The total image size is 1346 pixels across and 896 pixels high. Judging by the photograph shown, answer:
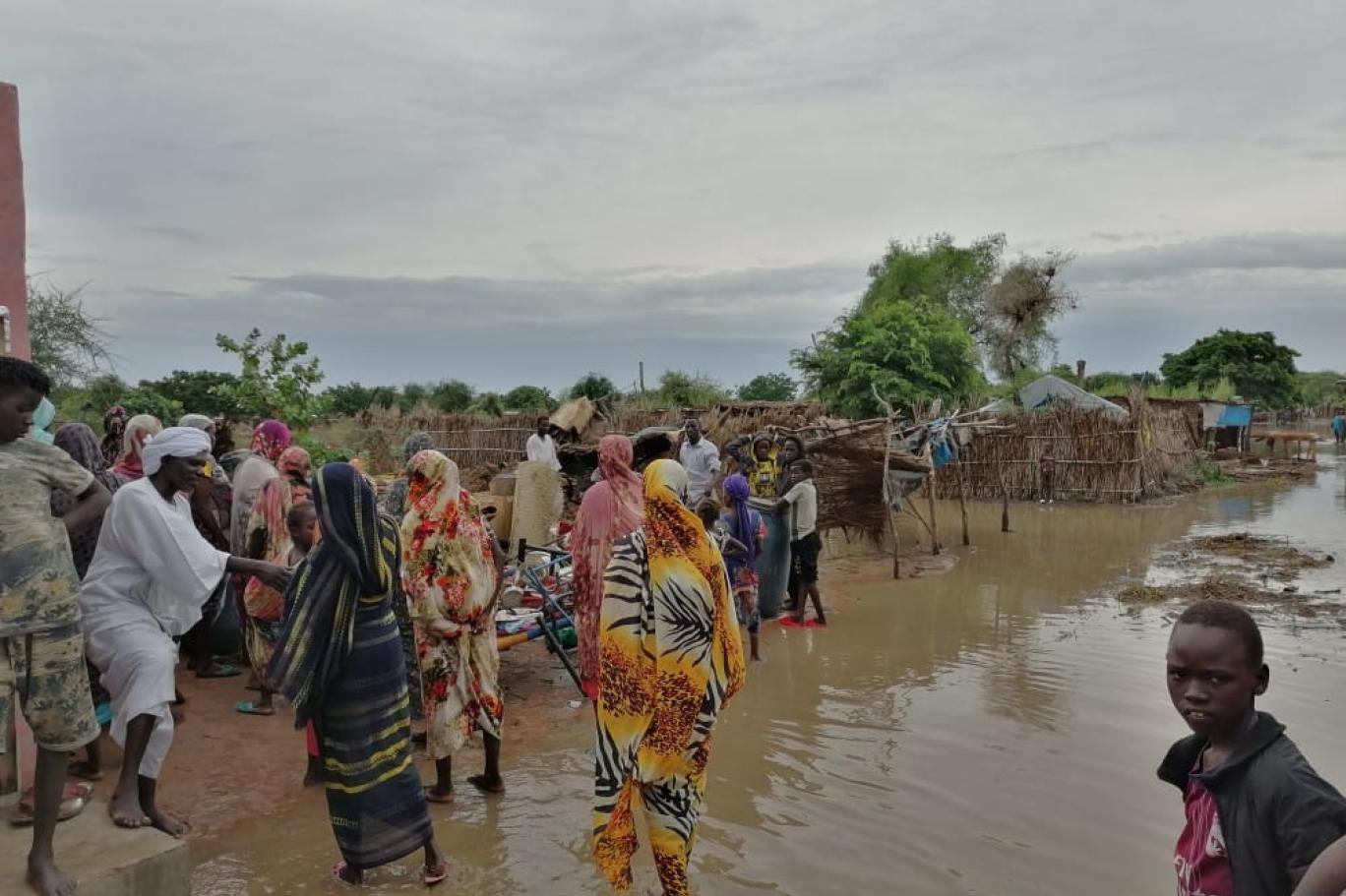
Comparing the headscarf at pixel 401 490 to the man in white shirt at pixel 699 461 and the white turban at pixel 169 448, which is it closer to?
the white turban at pixel 169 448

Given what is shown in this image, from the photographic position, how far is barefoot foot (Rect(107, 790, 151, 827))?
134 inches

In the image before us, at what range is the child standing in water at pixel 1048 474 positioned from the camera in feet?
60.6

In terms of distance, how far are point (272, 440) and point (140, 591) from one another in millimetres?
2738

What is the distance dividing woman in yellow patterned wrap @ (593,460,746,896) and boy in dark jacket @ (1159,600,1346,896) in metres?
1.68

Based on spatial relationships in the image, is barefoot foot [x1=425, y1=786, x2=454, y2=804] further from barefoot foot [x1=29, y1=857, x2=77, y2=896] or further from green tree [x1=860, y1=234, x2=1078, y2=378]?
green tree [x1=860, y1=234, x2=1078, y2=378]

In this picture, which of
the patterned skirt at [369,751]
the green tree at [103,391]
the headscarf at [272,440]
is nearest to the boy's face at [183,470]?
the patterned skirt at [369,751]

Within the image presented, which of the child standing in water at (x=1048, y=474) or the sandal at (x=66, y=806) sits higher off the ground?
the child standing in water at (x=1048, y=474)

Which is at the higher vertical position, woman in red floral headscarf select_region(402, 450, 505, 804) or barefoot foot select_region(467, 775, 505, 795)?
woman in red floral headscarf select_region(402, 450, 505, 804)

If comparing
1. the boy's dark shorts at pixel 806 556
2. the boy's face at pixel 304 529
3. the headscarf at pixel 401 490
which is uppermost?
the headscarf at pixel 401 490

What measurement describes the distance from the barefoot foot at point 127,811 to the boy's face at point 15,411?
57.3 inches

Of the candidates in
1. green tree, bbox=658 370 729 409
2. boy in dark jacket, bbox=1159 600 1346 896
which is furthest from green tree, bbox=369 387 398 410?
boy in dark jacket, bbox=1159 600 1346 896

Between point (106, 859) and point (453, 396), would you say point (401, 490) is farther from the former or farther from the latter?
point (453, 396)

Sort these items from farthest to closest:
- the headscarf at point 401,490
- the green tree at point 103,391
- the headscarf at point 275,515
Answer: the green tree at point 103,391 → the headscarf at point 275,515 → the headscarf at point 401,490

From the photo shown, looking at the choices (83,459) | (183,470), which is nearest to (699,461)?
(83,459)
